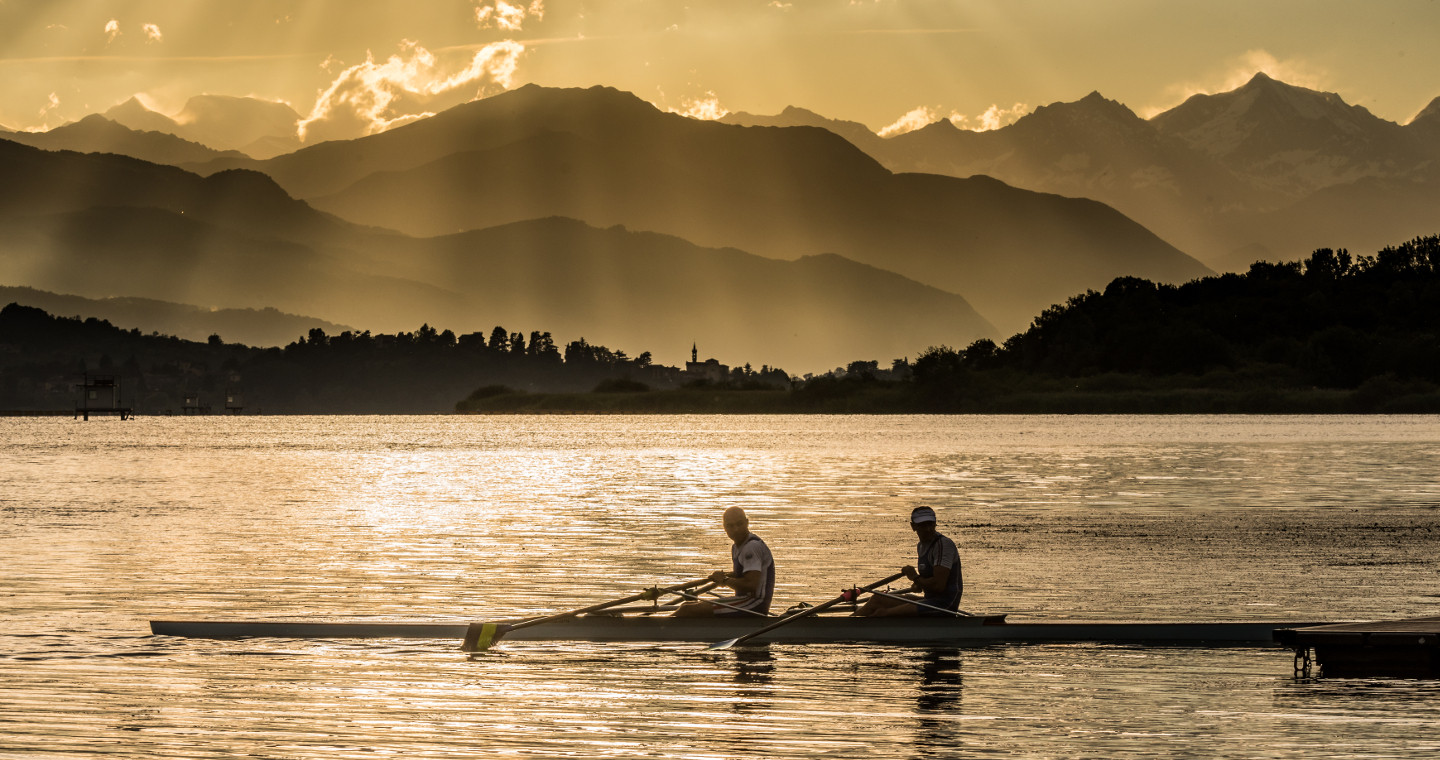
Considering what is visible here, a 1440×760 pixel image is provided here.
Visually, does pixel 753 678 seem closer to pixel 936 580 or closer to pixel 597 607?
pixel 936 580

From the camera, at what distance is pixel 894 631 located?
25.7 meters

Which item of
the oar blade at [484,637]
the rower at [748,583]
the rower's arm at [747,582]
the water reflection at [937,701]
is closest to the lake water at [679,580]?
the water reflection at [937,701]

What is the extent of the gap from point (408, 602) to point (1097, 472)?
2552 inches

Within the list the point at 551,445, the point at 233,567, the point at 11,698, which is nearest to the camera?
the point at 11,698

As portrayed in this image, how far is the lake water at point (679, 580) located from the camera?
19203 mm

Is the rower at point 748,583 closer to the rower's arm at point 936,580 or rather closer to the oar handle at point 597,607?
the oar handle at point 597,607

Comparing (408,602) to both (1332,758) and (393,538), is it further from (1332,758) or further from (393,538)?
(1332,758)

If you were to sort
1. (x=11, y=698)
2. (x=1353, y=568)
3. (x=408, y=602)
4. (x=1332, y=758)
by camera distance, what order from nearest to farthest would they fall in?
(x=1332, y=758)
(x=11, y=698)
(x=408, y=602)
(x=1353, y=568)

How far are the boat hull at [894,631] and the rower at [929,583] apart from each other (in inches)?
7.0

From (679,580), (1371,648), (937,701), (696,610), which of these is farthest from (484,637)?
(1371,648)


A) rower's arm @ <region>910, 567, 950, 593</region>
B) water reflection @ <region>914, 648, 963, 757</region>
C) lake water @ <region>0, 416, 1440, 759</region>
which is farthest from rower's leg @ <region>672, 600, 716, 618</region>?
water reflection @ <region>914, 648, 963, 757</region>

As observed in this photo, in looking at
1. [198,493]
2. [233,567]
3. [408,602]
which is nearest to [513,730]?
[408,602]

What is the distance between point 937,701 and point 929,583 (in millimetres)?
3929

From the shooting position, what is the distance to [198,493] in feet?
261
